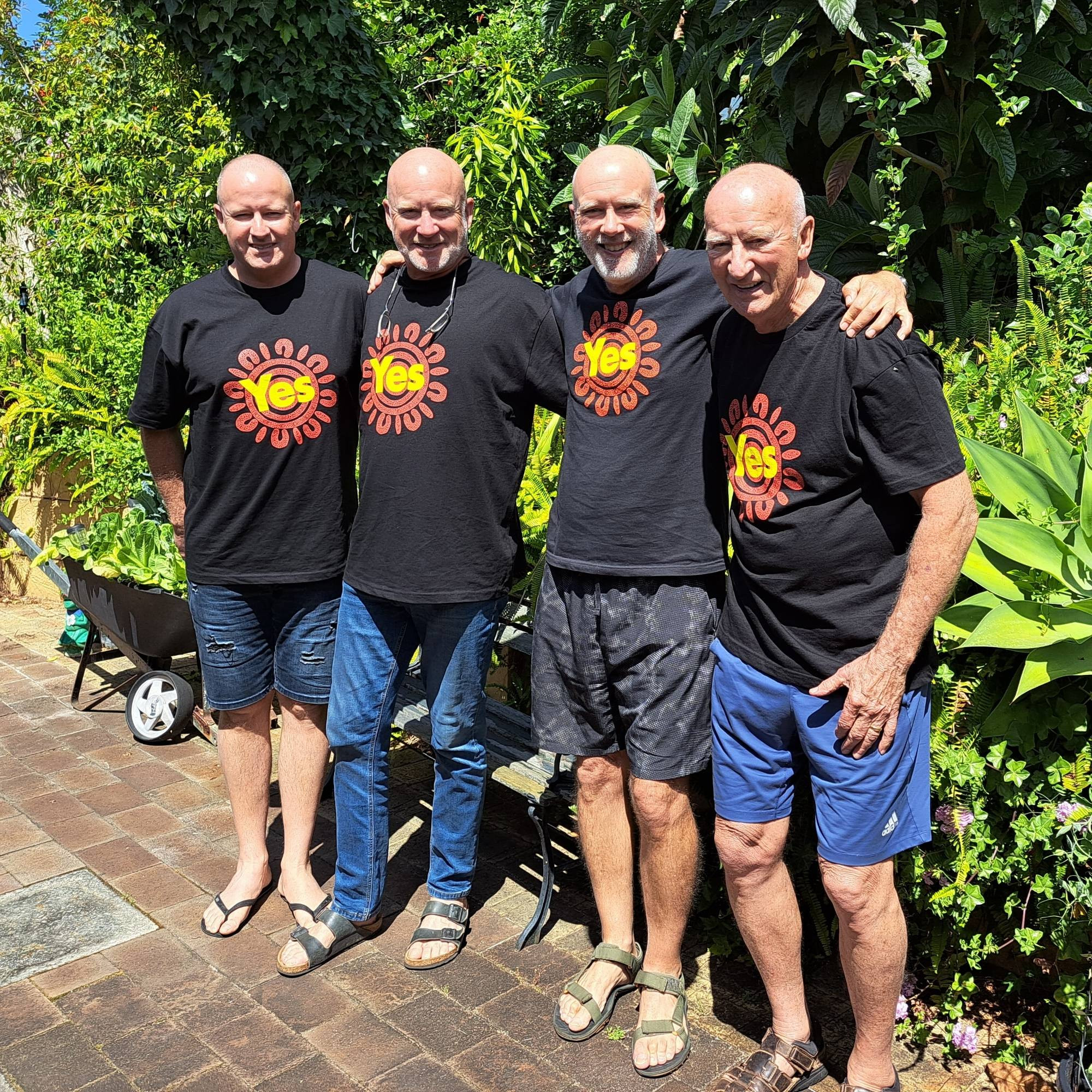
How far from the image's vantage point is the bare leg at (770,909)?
8.50ft

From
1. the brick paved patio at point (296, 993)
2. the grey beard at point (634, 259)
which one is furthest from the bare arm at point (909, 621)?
the brick paved patio at point (296, 993)

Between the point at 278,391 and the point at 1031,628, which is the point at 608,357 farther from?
the point at 1031,628

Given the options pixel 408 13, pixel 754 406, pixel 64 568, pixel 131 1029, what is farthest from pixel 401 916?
pixel 408 13

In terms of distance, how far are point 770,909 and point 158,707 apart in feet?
10.7

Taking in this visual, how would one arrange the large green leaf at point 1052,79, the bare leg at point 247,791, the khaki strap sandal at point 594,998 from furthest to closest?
the large green leaf at point 1052,79 < the bare leg at point 247,791 < the khaki strap sandal at point 594,998

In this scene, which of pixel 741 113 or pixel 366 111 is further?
pixel 366 111

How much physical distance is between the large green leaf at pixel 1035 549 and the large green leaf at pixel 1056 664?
0.45ft

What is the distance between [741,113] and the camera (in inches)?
172

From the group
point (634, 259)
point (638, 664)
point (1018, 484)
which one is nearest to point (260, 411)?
point (634, 259)

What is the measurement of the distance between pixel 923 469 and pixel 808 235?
601 millimetres

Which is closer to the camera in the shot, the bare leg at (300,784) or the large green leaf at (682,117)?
the bare leg at (300,784)

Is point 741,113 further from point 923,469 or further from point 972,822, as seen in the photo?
point 972,822

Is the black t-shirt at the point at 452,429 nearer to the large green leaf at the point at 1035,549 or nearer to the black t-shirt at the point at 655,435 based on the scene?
the black t-shirt at the point at 655,435

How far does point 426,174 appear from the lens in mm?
2898
